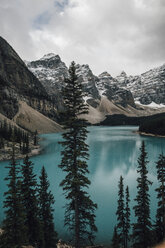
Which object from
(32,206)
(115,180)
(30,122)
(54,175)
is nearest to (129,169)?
(115,180)

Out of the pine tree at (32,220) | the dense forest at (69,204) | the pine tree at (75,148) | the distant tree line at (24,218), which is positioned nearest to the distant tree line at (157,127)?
the dense forest at (69,204)

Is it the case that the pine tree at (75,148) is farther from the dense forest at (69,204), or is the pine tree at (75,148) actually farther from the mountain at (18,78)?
the mountain at (18,78)

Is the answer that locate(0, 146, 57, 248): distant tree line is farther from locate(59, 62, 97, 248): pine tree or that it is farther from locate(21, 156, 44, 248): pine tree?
locate(59, 62, 97, 248): pine tree

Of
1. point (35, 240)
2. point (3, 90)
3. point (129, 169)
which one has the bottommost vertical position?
point (129, 169)

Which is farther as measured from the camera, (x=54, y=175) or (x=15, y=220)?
(x=54, y=175)

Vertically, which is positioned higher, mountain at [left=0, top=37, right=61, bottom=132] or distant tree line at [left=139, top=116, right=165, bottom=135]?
mountain at [left=0, top=37, right=61, bottom=132]

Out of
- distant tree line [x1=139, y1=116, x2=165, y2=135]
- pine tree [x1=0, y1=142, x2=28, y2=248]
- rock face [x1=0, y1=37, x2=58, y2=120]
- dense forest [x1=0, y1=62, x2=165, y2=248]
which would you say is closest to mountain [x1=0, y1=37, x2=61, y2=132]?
rock face [x1=0, y1=37, x2=58, y2=120]

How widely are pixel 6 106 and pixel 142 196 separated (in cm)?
14025

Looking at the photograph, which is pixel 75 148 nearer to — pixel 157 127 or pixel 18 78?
pixel 157 127

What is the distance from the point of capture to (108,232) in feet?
60.3

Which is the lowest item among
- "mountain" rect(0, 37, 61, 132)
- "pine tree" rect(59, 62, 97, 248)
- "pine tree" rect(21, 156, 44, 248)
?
"pine tree" rect(21, 156, 44, 248)

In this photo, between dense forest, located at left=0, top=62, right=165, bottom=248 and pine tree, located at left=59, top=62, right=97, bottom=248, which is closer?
dense forest, located at left=0, top=62, right=165, bottom=248

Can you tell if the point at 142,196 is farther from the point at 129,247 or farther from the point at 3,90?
the point at 3,90

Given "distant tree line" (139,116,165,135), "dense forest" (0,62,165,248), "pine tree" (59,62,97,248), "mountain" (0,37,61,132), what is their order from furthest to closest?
1. "mountain" (0,37,61,132)
2. "distant tree line" (139,116,165,135)
3. "pine tree" (59,62,97,248)
4. "dense forest" (0,62,165,248)
